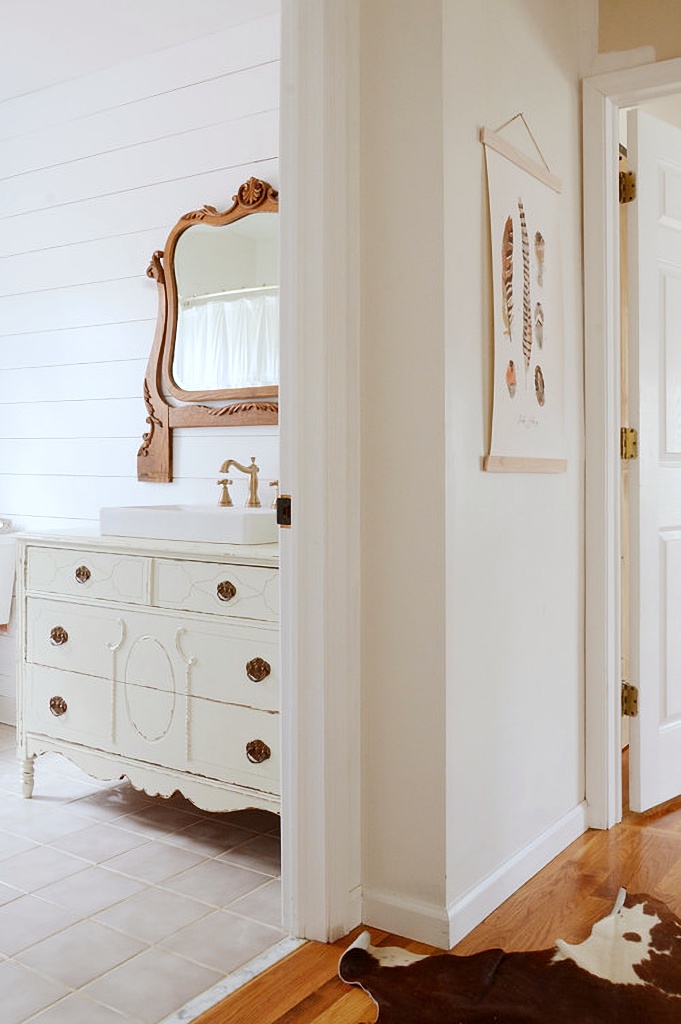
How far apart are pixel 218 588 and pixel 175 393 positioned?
1022 millimetres

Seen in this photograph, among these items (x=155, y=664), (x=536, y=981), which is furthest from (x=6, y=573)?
(x=536, y=981)

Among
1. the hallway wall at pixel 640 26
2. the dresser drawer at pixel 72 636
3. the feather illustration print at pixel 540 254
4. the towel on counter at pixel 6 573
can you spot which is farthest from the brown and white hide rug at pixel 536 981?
the hallway wall at pixel 640 26

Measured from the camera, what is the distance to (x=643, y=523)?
286cm

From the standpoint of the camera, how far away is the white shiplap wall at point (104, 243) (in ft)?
10.4

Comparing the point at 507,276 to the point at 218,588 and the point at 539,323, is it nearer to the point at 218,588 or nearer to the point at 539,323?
the point at 539,323

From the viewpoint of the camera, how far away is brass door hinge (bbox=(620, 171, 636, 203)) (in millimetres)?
2854

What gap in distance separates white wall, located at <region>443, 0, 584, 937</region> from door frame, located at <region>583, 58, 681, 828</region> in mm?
35

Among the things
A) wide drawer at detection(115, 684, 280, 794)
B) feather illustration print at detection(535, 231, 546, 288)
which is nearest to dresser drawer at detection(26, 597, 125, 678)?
wide drawer at detection(115, 684, 280, 794)

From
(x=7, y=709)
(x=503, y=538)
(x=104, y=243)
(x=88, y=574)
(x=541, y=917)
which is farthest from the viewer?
(x=7, y=709)

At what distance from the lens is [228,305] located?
3180 mm

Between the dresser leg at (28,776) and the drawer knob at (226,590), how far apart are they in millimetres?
981

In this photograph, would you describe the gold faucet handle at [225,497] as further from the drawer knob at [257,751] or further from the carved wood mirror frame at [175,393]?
the drawer knob at [257,751]

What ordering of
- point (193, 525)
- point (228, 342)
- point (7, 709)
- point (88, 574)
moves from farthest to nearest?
point (7, 709)
point (228, 342)
point (88, 574)
point (193, 525)

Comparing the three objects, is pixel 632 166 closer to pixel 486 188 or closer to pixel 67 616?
pixel 486 188
